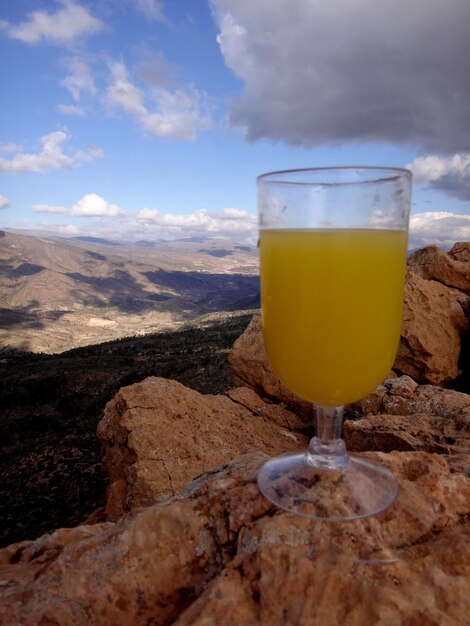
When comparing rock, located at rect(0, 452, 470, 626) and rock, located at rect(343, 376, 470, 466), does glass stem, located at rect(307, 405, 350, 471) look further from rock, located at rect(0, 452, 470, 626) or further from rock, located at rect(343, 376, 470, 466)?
rock, located at rect(343, 376, 470, 466)

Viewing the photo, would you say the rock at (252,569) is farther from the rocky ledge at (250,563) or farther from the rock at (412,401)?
the rock at (412,401)

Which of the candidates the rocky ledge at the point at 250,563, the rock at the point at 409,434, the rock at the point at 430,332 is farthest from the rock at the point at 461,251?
the rocky ledge at the point at 250,563

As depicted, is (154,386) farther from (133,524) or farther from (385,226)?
(385,226)

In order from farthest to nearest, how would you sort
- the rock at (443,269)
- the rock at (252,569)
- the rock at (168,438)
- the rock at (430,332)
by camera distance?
the rock at (443,269)
the rock at (430,332)
the rock at (168,438)
the rock at (252,569)

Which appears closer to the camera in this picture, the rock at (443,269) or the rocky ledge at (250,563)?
the rocky ledge at (250,563)

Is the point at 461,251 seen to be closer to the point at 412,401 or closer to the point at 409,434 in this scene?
the point at 412,401
